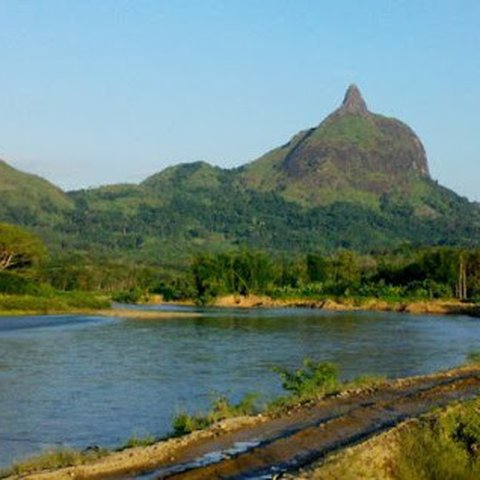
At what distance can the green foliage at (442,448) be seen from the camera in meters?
15.4

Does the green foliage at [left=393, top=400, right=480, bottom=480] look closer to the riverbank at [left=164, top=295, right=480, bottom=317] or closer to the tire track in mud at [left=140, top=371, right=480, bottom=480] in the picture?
the tire track in mud at [left=140, top=371, right=480, bottom=480]

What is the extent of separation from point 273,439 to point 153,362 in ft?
92.8

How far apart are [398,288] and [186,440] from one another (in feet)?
407

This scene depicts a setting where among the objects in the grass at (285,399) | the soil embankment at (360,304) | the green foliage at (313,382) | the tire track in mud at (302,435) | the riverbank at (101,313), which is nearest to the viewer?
the tire track in mud at (302,435)

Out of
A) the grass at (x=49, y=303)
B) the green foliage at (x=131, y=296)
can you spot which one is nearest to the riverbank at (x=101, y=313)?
the grass at (x=49, y=303)

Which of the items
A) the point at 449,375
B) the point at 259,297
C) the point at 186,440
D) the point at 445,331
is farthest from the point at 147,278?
the point at 186,440

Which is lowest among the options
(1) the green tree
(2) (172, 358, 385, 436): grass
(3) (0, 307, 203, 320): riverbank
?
(2) (172, 358, 385, 436): grass

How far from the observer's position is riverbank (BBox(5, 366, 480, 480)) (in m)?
15.0

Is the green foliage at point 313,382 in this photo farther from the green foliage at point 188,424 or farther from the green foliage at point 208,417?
the green foliage at point 188,424

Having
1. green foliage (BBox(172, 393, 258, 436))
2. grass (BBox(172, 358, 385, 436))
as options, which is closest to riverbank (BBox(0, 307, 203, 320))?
grass (BBox(172, 358, 385, 436))

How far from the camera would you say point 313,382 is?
28.1 meters

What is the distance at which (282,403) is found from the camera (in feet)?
79.2

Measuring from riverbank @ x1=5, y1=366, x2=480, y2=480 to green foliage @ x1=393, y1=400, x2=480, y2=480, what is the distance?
103cm

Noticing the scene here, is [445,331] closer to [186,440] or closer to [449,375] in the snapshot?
[449,375]
